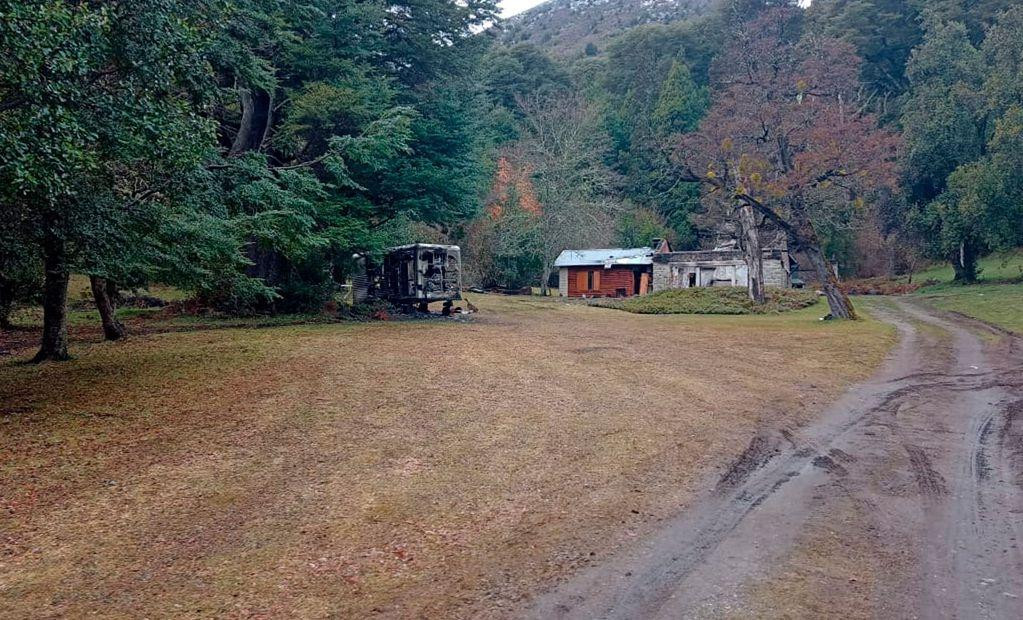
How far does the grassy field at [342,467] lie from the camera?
15.6 feet

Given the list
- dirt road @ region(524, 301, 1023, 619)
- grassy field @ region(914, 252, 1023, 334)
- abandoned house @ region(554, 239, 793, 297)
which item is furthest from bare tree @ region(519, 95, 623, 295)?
dirt road @ region(524, 301, 1023, 619)

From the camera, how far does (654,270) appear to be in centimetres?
4356

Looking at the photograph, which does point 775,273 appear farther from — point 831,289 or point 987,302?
point 831,289

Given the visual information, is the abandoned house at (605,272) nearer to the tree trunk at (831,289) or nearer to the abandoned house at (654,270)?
the abandoned house at (654,270)

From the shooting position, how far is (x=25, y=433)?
306 inches

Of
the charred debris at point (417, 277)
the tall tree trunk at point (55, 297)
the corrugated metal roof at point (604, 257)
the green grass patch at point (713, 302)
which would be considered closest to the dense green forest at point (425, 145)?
the tall tree trunk at point (55, 297)

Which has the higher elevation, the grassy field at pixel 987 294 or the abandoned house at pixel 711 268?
the abandoned house at pixel 711 268

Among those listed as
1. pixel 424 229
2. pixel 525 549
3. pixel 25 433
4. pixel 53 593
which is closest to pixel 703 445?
pixel 525 549

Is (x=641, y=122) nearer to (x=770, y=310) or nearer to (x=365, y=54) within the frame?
(x=770, y=310)

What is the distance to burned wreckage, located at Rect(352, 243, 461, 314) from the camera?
23.7 meters

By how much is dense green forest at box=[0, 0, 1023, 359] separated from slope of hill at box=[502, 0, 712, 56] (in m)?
68.2

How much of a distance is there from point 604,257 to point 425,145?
24.8 m

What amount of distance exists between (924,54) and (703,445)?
48.2 meters

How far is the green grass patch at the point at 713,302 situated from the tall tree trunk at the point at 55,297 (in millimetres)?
24768
